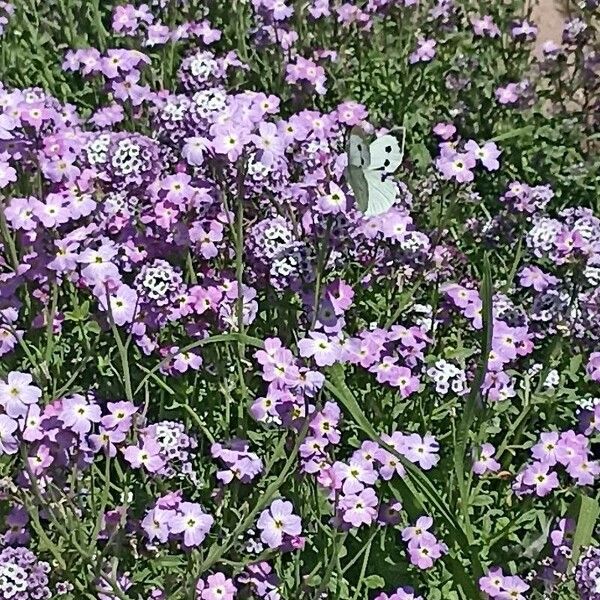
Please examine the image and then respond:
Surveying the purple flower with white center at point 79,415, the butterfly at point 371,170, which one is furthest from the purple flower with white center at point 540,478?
the purple flower with white center at point 79,415

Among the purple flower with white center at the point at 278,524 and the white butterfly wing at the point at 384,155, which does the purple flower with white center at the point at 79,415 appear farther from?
the white butterfly wing at the point at 384,155

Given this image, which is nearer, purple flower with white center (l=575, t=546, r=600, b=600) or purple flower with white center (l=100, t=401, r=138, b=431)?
purple flower with white center (l=575, t=546, r=600, b=600)

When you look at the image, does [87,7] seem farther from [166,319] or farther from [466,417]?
[466,417]

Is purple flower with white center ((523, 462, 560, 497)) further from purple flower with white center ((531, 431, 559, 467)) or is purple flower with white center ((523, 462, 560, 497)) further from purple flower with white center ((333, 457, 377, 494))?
purple flower with white center ((333, 457, 377, 494))

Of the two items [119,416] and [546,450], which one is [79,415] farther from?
[546,450]

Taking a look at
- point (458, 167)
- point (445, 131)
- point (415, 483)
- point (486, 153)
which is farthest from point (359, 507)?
point (445, 131)

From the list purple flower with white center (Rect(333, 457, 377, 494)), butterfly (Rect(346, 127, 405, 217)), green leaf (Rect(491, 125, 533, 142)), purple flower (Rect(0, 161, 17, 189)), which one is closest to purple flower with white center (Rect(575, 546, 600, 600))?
purple flower with white center (Rect(333, 457, 377, 494))

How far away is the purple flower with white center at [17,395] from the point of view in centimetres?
256

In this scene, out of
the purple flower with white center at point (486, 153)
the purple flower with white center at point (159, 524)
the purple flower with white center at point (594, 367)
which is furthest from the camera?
the purple flower with white center at point (486, 153)

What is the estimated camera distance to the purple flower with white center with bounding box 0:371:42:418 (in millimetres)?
2562

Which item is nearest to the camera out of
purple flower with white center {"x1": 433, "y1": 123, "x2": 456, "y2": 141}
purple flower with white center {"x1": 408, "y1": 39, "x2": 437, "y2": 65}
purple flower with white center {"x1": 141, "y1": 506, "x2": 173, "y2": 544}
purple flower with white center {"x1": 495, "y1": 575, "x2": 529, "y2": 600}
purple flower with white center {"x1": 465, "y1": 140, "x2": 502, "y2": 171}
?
purple flower with white center {"x1": 141, "y1": 506, "x2": 173, "y2": 544}

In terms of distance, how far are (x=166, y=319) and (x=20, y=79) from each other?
2.03 m

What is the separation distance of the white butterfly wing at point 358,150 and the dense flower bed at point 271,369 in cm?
15

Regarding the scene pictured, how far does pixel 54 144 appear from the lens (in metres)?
3.50
